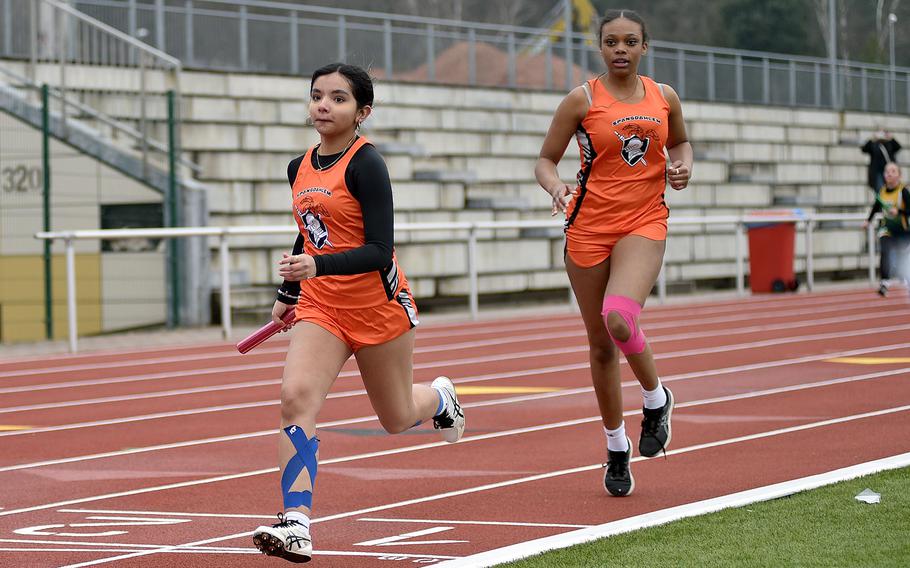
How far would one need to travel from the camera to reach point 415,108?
23891 millimetres

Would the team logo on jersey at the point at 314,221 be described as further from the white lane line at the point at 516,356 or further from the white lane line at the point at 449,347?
the white lane line at the point at 449,347

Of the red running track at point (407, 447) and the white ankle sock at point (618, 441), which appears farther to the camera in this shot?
the white ankle sock at point (618, 441)

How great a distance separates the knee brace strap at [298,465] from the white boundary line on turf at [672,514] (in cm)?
51

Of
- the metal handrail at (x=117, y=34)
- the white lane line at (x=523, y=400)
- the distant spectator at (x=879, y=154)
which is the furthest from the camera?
the distant spectator at (x=879, y=154)

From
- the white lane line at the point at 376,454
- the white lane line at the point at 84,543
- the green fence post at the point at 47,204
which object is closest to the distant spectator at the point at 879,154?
the green fence post at the point at 47,204

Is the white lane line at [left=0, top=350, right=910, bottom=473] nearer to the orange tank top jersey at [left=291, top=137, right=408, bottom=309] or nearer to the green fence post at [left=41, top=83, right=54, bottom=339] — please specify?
the orange tank top jersey at [left=291, top=137, right=408, bottom=309]

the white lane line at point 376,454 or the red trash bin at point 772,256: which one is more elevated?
the red trash bin at point 772,256

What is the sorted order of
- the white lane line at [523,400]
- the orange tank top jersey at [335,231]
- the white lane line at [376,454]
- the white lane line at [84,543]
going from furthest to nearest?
the white lane line at [523,400] < the white lane line at [376,454] < the white lane line at [84,543] < the orange tank top jersey at [335,231]

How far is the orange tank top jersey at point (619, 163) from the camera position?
6445 mm

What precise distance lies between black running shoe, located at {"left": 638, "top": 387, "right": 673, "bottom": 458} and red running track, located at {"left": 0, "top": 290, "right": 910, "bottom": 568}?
0.66 feet

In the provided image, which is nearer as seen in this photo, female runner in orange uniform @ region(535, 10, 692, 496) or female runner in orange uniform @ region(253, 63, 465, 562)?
female runner in orange uniform @ region(253, 63, 465, 562)

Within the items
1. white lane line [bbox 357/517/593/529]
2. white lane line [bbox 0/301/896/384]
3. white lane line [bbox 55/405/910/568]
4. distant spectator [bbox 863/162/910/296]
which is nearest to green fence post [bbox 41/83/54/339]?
white lane line [bbox 0/301/896/384]

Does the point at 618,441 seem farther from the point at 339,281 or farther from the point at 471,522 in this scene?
the point at 339,281

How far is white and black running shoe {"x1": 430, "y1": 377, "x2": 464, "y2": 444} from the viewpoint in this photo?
21.8ft
